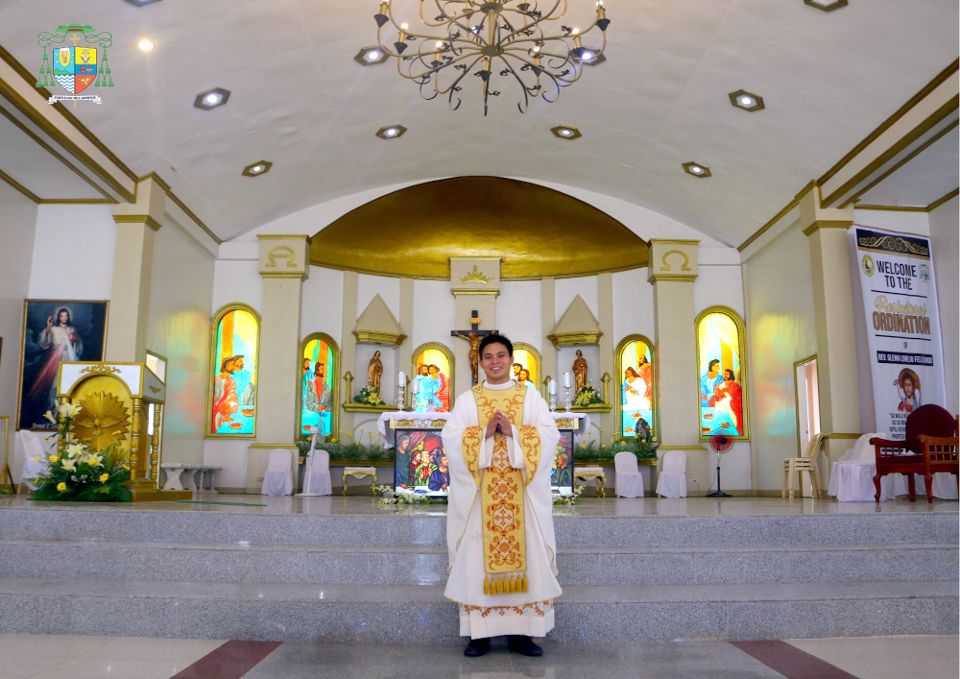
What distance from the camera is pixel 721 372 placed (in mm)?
13844

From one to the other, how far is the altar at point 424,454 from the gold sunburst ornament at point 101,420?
285 cm

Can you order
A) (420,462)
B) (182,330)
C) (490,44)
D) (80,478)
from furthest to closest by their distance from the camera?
(182,330) < (420,462) < (80,478) < (490,44)

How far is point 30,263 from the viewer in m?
11.1

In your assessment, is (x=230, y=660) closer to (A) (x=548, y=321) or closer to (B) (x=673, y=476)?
(B) (x=673, y=476)

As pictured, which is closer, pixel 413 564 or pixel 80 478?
pixel 413 564

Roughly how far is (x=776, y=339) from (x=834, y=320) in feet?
6.59

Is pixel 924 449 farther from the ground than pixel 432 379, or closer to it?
closer to it

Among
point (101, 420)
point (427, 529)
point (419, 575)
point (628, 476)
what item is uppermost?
point (101, 420)

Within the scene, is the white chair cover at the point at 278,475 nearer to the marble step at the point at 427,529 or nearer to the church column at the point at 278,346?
the church column at the point at 278,346

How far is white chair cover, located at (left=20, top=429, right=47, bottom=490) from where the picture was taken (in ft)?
32.1

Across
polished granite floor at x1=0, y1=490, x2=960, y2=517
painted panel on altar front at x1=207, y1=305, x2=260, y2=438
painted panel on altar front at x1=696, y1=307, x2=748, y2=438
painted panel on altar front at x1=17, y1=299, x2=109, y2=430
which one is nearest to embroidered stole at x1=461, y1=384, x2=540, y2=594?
polished granite floor at x1=0, y1=490, x2=960, y2=517

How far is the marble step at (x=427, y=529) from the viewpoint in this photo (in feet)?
19.7

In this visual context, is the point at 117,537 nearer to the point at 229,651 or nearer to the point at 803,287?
the point at 229,651

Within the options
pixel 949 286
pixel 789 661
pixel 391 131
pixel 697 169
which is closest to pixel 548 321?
pixel 697 169
